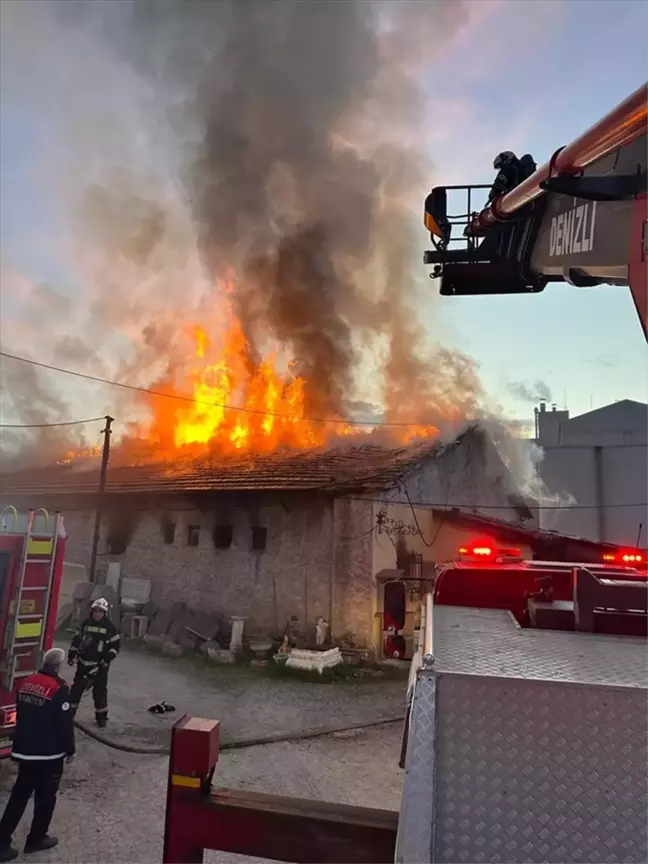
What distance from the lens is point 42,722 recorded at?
4.96m

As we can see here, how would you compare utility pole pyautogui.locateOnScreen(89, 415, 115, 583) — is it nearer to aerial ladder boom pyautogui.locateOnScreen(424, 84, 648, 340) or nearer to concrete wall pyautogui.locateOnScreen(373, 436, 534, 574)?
concrete wall pyautogui.locateOnScreen(373, 436, 534, 574)

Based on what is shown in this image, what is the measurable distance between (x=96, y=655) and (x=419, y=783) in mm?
7287

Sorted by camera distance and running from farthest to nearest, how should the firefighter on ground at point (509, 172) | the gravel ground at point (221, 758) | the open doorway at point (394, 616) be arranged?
the gravel ground at point (221, 758), the firefighter on ground at point (509, 172), the open doorway at point (394, 616)

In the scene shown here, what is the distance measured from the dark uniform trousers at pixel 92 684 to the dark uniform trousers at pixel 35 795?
300cm

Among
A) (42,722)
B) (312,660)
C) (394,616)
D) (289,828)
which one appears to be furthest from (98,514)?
(289,828)

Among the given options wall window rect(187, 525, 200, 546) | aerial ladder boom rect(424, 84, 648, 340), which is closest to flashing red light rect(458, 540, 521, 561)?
aerial ladder boom rect(424, 84, 648, 340)

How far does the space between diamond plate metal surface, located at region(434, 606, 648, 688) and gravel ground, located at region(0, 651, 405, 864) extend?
3.50 m

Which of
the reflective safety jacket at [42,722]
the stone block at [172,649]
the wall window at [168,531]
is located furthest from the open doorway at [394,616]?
the wall window at [168,531]

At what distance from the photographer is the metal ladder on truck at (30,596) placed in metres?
6.07

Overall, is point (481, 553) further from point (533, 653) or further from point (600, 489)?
point (600, 489)

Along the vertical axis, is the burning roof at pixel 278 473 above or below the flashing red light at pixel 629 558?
above

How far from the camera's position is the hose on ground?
708 cm

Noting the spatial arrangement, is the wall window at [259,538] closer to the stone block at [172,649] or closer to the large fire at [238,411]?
the stone block at [172,649]

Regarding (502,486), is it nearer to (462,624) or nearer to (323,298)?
(323,298)
